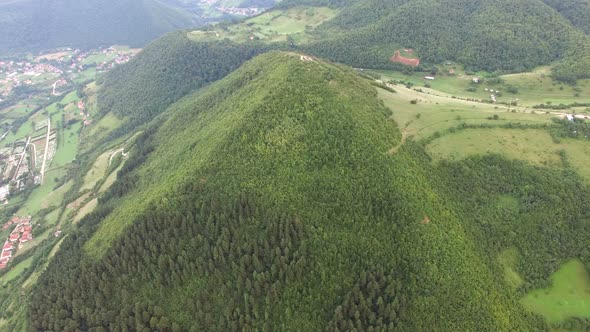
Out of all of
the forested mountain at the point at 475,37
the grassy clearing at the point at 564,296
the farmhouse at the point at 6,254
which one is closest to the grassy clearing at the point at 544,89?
the forested mountain at the point at 475,37

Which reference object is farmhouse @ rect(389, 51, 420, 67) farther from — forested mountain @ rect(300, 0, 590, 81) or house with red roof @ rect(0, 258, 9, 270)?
house with red roof @ rect(0, 258, 9, 270)

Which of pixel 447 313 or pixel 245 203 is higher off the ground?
pixel 245 203

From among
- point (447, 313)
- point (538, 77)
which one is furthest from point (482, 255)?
point (538, 77)

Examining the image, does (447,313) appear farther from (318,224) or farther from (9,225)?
(9,225)

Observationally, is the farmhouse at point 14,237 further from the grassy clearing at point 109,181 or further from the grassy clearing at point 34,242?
the grassy clearing at point 109,181

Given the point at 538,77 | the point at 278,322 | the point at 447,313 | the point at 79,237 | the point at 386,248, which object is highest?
the point at 538,77

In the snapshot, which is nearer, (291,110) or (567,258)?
(567,258)

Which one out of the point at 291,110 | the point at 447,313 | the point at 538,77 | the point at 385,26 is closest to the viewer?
the point at 447,313

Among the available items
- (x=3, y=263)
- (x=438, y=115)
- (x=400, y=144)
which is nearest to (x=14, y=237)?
(x=3, y=263)
